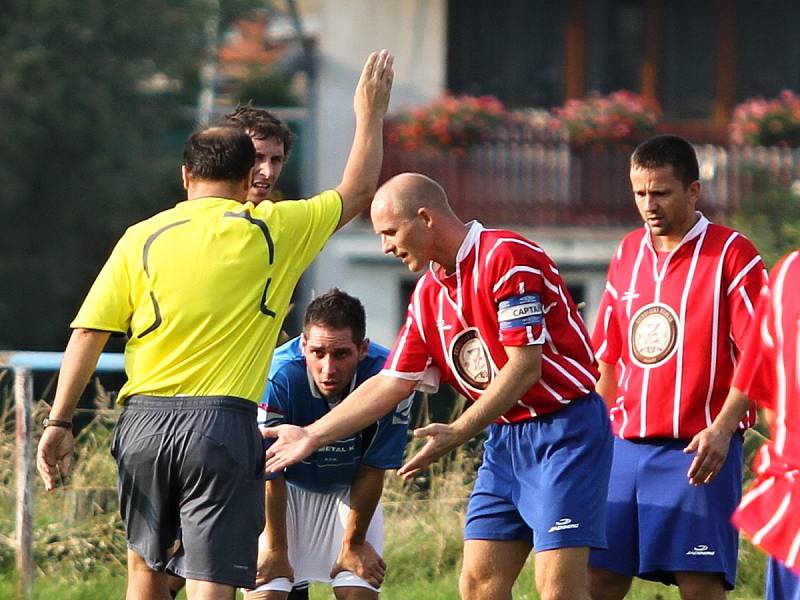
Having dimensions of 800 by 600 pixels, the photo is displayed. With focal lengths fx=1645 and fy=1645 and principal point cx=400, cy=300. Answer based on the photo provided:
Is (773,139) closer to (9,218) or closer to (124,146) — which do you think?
(124,146)

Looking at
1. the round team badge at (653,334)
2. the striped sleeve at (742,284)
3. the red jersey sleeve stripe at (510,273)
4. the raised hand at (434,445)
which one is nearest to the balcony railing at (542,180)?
the round team badge at (653,334)

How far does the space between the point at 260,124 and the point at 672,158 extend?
1642 mm

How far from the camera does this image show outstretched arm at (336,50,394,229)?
237 inches

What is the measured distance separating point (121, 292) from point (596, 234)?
14.5 meters

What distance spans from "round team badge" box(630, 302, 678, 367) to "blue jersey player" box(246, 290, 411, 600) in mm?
921

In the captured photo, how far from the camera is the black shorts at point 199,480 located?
5625mm

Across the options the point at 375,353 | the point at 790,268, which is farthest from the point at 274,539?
the point at 790,268

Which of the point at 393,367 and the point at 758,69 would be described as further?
the point at 758,69

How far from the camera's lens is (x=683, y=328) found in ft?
20.6

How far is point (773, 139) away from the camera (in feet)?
64.5

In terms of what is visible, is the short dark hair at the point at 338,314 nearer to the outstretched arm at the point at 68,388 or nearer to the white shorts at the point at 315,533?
the white shorts at the point at 315,533

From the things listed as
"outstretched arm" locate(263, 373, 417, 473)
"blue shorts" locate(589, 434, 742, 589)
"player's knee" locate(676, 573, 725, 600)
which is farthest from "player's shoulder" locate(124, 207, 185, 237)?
"player's knee" locate(676, 573, 725, 600)

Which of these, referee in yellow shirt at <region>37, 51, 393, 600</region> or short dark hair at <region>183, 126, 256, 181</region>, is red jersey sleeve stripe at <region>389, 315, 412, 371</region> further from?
short dark hair at <region>183, 126, 256, 181</region>

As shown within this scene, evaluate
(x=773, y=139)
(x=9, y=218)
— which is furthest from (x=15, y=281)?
(x=773, y=139)
